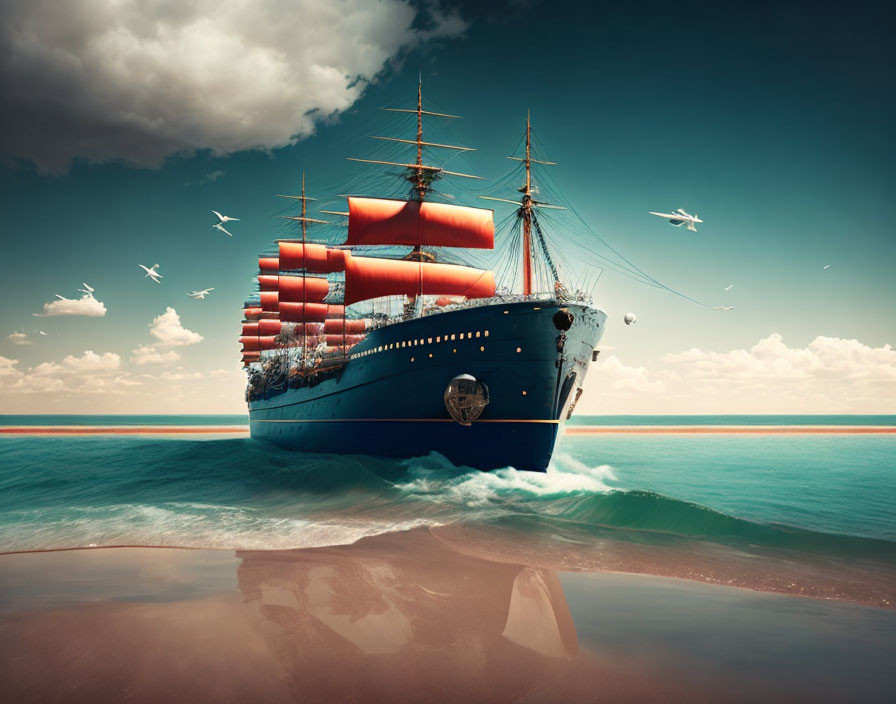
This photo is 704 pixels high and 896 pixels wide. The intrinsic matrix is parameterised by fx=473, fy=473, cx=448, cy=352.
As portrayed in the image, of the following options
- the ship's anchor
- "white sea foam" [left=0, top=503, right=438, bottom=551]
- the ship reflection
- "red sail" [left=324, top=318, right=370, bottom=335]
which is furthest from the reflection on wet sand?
"red sail" [left=324, top=318, right=370, bottom=335]

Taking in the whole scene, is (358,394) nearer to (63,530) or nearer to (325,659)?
(63,530)

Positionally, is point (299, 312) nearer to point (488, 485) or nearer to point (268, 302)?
point (268, 302)

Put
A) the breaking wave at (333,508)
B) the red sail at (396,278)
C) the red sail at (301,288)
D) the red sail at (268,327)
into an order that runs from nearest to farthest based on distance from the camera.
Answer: the breaking wave at (333,508) < the red sail at (396,278) < the red sail at (301,288) < the red sail at (268,327)

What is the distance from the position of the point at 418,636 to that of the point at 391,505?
1016cm

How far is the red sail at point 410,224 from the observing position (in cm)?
3334

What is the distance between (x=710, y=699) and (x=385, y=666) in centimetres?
366

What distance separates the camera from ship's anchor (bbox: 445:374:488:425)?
Answer: 830 inches

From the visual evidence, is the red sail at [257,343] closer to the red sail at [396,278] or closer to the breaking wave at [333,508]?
the red sail at [396,278]

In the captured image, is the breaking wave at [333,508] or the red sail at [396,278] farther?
the red sail at [396,278]

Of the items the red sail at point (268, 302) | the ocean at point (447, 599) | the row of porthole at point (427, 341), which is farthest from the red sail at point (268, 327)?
the ocean at point (447, 599)

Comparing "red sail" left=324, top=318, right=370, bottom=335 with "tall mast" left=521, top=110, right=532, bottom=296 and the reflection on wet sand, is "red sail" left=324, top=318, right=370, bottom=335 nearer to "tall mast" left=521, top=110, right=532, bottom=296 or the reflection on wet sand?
"tall mast" left=521, top=110, right=532, bottom=296

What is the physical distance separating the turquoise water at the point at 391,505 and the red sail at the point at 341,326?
37.4 metres

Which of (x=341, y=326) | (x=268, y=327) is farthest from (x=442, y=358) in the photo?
(x=268, y=327)

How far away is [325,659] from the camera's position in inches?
234
